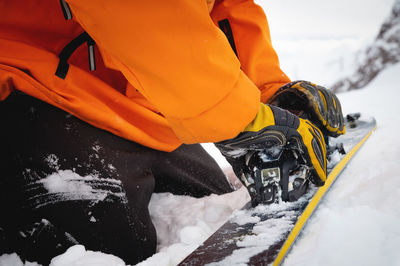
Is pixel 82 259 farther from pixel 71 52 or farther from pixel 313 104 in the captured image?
pixel 313 104

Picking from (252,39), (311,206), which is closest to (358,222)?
(311,206)

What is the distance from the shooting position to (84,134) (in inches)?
35.7

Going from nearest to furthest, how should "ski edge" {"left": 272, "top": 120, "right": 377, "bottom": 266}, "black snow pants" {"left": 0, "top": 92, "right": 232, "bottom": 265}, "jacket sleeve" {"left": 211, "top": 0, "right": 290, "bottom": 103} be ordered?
1. "ski edge" {"left": 272, "top": 120, "right": 377, "bottom": 266}
2. "black snow pants" {"left": 0, "top": 92, "right": 232, "bottom": 265}
3. "jacket sleeve" {"left": 211, "top": 0, "right": 290, "bottom": 103}

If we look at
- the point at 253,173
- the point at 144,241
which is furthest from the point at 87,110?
the point at 253,173

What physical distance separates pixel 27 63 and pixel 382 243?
3.79ft

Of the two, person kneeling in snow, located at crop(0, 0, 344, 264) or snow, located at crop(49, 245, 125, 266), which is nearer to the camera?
person kneeling in snow, located at crop(0, 0, 344, 264)

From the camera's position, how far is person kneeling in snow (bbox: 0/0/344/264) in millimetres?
606

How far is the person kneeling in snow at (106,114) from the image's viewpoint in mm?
606

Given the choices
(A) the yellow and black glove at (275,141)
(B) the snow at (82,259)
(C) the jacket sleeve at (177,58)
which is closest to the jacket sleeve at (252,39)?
(A) the yellow and black glove at (275,141)

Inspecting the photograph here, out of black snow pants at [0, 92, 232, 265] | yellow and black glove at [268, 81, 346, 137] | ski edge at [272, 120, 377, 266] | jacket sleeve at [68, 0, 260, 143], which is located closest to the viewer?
jacket sleeve at [68, 0, 260, 143]

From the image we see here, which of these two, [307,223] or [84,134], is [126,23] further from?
[307,223]

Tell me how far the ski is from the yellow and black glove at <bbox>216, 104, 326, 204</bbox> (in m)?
0.09

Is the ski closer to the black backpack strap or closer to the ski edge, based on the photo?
the ski edge

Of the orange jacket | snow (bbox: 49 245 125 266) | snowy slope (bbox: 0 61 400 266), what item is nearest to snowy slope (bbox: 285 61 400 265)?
snowy slope (bbox: 0 61 400 266)
